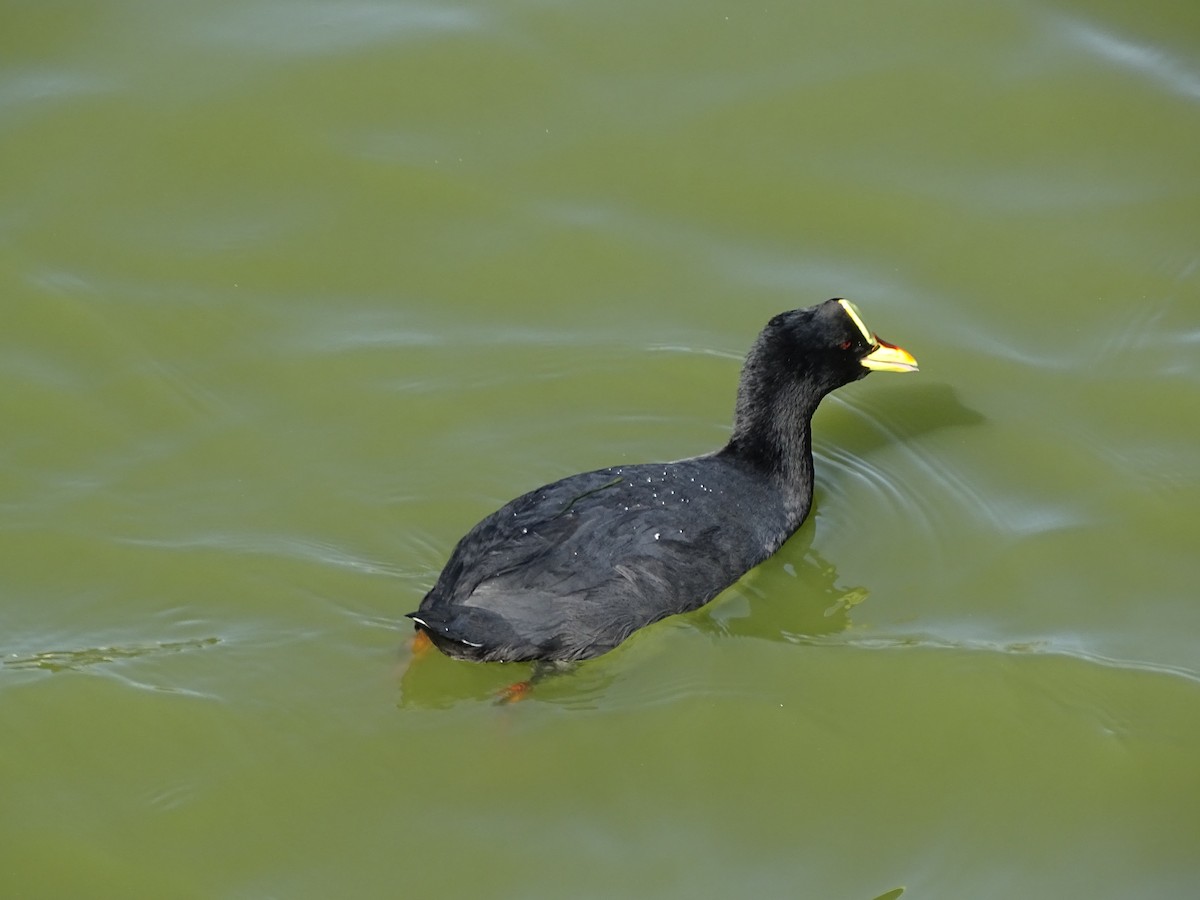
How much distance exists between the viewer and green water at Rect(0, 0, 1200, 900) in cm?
588

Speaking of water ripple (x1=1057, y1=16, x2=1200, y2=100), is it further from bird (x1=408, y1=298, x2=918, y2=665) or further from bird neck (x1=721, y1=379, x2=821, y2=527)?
bird neck (x1=721, y1=379, x2=821, y2=527)

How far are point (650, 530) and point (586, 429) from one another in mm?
1174

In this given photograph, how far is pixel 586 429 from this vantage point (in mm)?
7734

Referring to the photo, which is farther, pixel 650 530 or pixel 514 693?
pixel 650 530

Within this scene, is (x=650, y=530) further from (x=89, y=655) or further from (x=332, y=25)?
(x=332, y=25)

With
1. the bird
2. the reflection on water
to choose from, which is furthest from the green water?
the bird

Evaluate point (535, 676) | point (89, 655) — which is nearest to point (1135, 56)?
point (535, 676)

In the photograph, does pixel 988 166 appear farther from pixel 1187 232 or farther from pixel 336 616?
pixel 336 616

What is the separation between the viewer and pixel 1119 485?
7.65 meters

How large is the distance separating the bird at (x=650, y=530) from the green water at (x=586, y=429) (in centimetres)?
21

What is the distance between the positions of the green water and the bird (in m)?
0.21

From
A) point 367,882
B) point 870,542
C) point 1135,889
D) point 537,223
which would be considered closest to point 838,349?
point 870,542

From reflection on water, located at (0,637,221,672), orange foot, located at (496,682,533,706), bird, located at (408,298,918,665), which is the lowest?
orange foot, located at (496,682,533,706)

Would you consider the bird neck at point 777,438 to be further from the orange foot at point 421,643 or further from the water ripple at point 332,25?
the water ripple at point 332,25
